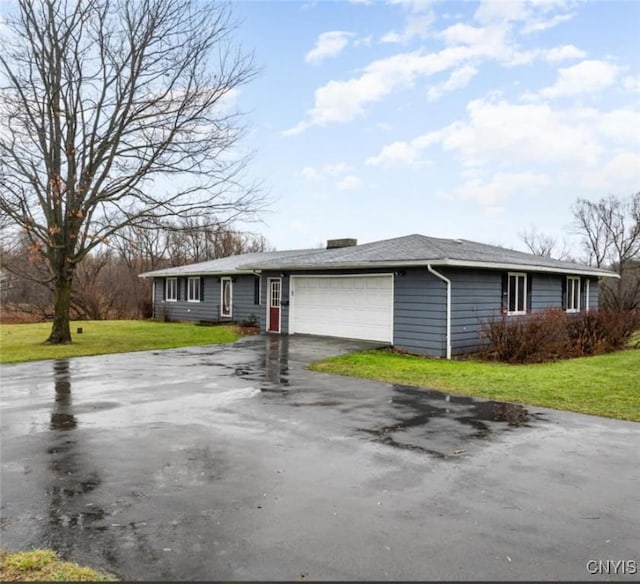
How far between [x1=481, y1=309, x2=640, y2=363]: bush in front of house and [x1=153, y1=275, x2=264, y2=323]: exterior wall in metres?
9.37

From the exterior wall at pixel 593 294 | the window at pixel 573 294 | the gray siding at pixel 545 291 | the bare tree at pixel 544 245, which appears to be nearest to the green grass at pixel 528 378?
the gray siding at pixel 545 291

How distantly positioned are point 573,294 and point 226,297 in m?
14.0

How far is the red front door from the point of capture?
748 inches

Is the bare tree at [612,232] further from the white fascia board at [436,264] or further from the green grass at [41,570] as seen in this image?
the green grass at [41,570]

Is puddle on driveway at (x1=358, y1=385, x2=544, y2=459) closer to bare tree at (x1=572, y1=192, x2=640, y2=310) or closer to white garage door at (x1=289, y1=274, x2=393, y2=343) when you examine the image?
white garage door at (x1=289, y1=274, x2=393, y2=343)

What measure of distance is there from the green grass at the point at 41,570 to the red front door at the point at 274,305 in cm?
1564

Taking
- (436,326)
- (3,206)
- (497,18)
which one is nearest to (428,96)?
(497,18)

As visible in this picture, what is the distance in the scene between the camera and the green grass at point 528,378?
8.20 metres

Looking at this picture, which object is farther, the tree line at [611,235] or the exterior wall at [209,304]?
the tree line at [611,235]

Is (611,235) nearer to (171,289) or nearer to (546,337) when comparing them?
(546,337)

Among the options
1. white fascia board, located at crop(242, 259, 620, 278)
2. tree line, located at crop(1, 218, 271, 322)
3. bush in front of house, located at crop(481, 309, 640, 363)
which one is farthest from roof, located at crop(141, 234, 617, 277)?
tree line, located at crop(1, 218, 271, 322)

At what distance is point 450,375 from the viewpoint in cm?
1052

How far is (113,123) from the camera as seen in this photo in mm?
15477

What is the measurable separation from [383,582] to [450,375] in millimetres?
7826
